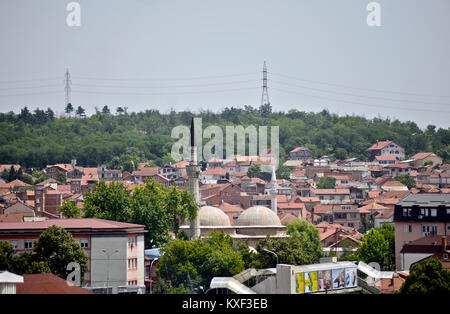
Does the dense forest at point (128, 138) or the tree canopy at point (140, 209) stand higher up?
the dense forest at point (128, 138)

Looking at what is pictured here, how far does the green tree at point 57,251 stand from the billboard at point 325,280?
11.5m

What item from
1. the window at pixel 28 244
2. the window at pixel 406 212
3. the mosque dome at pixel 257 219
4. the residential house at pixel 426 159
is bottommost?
the window at pixel 28 244

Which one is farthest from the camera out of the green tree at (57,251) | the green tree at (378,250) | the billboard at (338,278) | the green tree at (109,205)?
the green tree at (109,205)

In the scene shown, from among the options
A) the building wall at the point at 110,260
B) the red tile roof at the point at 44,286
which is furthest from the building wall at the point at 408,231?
the red tile roof at the point at 44,286

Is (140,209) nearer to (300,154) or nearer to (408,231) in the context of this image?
(408,231)

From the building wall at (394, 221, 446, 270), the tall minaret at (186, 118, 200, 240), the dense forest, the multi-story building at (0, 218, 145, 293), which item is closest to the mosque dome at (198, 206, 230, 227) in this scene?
the tall minaret at (186, 118, 200, 240)

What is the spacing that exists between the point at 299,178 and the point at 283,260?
92.9 meters

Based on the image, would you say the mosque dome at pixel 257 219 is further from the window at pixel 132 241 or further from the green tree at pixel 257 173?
the green tree at pixel 257 173

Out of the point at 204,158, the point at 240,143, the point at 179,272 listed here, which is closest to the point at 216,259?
the point at 179,272

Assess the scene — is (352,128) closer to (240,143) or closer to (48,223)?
(240,143)

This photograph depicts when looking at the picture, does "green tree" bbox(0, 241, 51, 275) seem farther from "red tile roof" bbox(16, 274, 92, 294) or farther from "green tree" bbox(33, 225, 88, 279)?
"red tile roof" bbox(16, 274, 92, 294)

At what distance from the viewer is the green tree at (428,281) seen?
40.5 meters

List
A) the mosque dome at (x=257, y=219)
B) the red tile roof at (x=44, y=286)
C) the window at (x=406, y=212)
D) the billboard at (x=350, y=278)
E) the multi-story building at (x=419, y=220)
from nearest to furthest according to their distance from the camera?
the red tile roof at (x=44, y=286) < the billboard at (x=350, y=278) < the multi-story building at (x=419, y=220) < the window at (x=406, y=212) < the mosque dome at (x=257, y=219)

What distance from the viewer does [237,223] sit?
76.1 m
